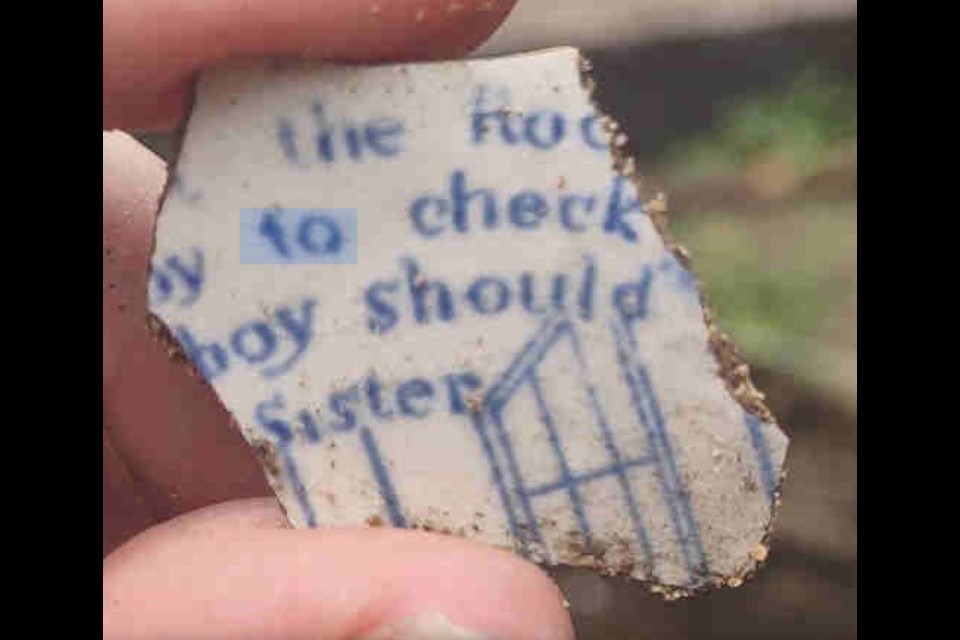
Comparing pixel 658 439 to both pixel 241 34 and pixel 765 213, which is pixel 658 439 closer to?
pixel 241 34

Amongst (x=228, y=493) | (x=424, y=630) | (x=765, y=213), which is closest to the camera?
(x=424, y=630)

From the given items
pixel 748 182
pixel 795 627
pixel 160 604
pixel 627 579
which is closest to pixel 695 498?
pixel 627 579

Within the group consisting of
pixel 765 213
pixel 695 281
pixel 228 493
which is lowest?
pixel 765 213

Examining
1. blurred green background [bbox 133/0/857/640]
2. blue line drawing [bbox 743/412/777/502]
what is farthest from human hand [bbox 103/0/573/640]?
blurred green background [bbox 133/0/857/640]

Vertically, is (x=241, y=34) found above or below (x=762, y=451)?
above

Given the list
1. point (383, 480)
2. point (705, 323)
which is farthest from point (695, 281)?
point (383, 480)

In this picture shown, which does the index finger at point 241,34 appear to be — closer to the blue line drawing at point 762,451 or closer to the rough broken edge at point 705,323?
the rough broken edge at point 705,323

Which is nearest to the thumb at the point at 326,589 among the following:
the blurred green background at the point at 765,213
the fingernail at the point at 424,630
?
the fingernail at the point at 424,630
